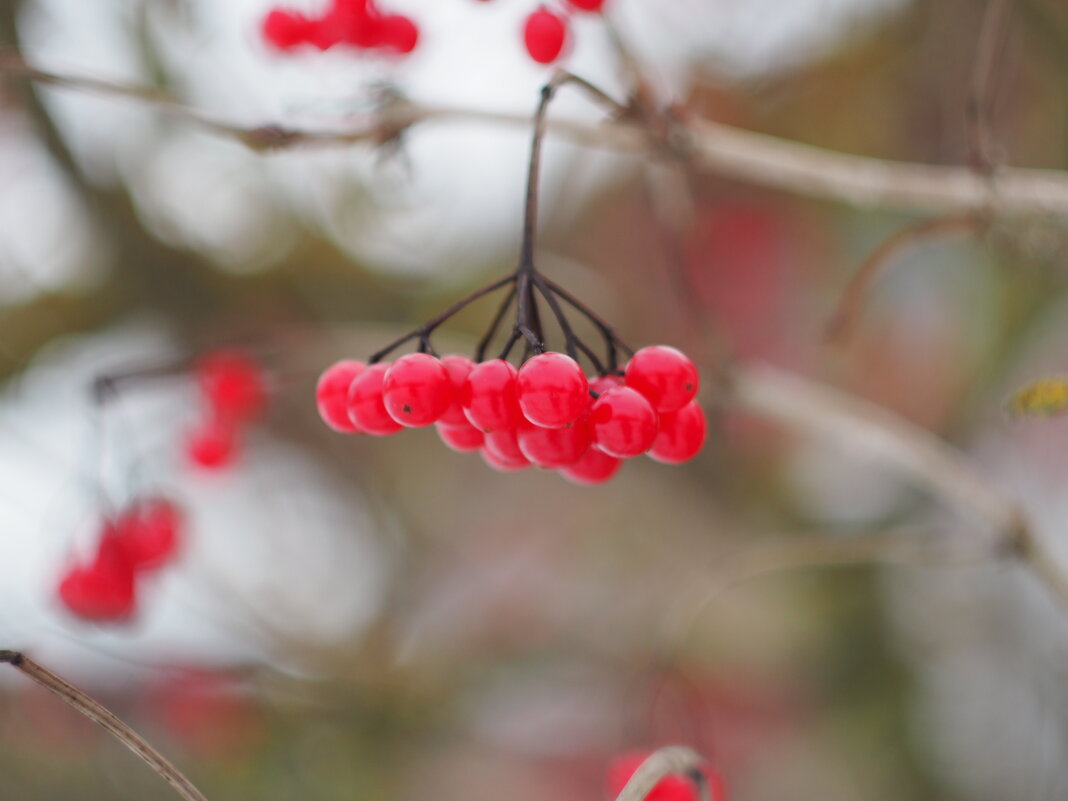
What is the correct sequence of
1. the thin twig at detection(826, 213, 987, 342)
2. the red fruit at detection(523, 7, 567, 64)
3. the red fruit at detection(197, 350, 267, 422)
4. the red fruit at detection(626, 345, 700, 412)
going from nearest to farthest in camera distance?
the red fruit at detection(626, 345, 700, 412) → the red fruit at detection(523, 7, 567, 64) → the thin twig at detection(826, 213, 987, 342) → the red fruit at detection(197, 350, 267, 422)

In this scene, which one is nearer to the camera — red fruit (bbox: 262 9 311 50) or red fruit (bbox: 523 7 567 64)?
red fruit (bbox: 523 7 567 64)

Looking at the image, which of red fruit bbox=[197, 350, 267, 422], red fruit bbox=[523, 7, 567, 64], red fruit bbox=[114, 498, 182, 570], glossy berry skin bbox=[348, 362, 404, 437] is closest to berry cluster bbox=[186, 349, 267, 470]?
red fruit bbox=[197, 350, 267, 422]

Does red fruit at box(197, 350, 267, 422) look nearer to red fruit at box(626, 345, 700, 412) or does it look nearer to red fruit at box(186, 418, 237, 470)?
red fruit at box(186, 418, 237, 470)

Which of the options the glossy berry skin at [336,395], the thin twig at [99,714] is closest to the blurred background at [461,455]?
the glossy berry skin at [336,395]

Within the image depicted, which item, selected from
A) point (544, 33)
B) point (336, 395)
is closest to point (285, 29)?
point (544, 33)

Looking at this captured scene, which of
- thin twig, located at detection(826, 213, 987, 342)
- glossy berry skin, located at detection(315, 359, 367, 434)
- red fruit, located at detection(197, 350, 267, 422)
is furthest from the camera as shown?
red fruit, located at detection(197, 350, 267, 422)

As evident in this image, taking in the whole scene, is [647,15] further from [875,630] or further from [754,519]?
[875,630]

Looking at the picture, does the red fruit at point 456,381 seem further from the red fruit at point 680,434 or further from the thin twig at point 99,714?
the thin twig at point 99,714

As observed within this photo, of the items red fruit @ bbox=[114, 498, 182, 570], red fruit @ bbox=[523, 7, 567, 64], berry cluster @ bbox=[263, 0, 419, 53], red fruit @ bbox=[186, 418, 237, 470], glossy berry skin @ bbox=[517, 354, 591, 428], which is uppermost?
berry cluster @ bbox=[263, 0, 419, 53]

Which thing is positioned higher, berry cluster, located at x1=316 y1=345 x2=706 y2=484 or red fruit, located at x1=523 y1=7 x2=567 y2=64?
red fruit, located at x1=523 y1=7 x2=567 y2=64

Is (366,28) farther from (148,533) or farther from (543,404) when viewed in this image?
(148,533)
